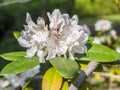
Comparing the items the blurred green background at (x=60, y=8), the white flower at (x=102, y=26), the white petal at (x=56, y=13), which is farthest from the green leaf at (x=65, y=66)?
the blurred green background at (x=60, y=8)

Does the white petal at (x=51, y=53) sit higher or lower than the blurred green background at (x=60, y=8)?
higher

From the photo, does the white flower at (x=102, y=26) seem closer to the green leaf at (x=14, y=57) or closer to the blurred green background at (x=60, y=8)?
the green leaf at (x=14, y=57)

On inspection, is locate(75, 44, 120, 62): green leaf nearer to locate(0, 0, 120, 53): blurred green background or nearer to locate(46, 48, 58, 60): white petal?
locate(46, 48, 58, 60): white petal

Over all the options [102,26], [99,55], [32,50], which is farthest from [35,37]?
[102,26]

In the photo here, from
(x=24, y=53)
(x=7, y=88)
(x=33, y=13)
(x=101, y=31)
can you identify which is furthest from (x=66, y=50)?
(x=33, y=13)

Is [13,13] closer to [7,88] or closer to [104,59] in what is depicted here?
[7,88]

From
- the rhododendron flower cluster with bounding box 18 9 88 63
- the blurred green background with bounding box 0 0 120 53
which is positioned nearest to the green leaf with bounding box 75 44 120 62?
the rhododendron flower cluster with bounding box 18 9 88 63
